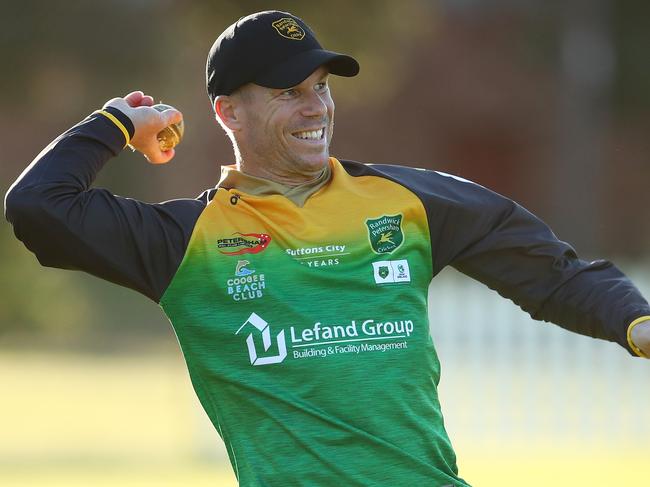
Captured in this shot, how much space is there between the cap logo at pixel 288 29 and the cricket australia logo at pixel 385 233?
661 mm

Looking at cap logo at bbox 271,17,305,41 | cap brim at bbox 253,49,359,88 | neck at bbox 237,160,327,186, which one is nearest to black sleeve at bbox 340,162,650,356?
neck at bbox 237,160,327,186

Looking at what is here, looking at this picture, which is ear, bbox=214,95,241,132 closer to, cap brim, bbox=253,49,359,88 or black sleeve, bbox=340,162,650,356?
cap brim, bbox=253,49,359,88

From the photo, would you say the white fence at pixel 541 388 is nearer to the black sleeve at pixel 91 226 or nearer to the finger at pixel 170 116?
the finger at pixel 170 116

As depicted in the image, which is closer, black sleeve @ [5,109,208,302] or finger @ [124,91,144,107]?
black sleeve @ [5,109,208,302]

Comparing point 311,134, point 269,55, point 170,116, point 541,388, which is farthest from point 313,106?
point 541,388

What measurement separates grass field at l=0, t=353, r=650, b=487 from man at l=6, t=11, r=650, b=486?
6.03m

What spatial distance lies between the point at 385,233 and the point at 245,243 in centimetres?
45

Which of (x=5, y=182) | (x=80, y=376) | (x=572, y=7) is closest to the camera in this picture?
(x=80, y=376)

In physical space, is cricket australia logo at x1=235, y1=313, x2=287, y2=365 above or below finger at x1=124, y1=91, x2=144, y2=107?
below

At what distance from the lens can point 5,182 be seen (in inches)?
879

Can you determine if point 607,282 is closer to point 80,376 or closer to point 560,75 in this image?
point 80,376

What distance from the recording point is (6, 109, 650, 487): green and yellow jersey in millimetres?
4301

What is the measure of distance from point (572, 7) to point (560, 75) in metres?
1.26

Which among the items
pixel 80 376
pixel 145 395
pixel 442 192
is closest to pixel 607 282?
pixel 442 192
